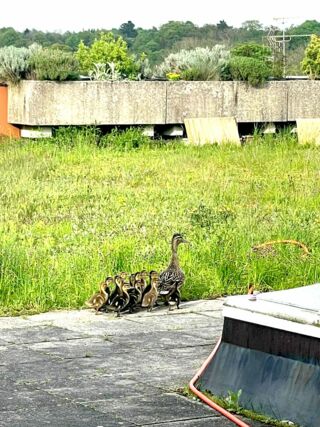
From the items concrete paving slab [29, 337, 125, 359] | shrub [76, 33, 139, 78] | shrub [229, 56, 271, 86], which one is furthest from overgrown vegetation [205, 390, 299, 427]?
shrub [229, 56, 271, 86]

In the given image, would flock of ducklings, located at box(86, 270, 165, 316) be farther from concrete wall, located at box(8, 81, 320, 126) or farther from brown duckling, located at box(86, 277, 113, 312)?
concrete wall, located at box(8, 81, 320, 126)

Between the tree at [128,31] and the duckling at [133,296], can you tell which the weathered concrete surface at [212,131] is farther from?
the tree at [128,31]

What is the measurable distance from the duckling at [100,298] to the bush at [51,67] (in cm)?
1153

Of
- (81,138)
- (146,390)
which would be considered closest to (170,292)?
(146,390)

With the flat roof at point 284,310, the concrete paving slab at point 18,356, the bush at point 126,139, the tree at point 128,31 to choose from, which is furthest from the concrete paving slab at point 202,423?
the tree at point 128,31

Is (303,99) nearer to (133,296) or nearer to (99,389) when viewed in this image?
(133,296)

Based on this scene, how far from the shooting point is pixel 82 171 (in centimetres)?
1788

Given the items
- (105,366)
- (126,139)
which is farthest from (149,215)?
(126,139)

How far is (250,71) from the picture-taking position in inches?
879

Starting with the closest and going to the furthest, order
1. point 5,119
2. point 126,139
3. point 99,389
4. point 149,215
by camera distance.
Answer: point 99,389
point 149,215
point 126,139
point 5,119

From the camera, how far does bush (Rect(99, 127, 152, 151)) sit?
Answer: 20.5 m

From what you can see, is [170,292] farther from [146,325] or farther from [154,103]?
[154,103]

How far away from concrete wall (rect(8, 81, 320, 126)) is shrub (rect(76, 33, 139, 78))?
3.14 ft

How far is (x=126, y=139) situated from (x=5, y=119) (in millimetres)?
2115
